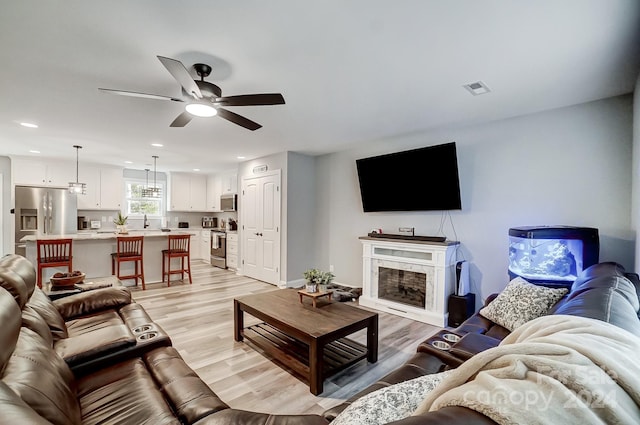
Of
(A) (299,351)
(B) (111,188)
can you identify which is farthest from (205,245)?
(A) (299,351)

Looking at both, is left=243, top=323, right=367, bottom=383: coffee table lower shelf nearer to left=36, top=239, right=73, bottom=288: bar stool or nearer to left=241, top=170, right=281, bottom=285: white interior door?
left=241, top=170, right=281, bottom=285: white interior door

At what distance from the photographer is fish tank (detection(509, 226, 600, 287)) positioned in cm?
263

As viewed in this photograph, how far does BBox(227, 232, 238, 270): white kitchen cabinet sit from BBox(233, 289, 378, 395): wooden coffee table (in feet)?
12.0

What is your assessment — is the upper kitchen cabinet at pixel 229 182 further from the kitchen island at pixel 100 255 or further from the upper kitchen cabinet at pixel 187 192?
the kitchen island at pixel 100 255

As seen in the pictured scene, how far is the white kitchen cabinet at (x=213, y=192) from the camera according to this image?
A: 8.31 metres

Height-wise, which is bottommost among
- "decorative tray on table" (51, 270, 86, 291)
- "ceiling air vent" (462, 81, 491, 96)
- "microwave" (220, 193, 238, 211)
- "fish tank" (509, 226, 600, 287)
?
"decorative tray on table" (51, 270, 86, 291)

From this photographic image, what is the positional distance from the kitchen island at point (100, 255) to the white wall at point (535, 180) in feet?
14.2

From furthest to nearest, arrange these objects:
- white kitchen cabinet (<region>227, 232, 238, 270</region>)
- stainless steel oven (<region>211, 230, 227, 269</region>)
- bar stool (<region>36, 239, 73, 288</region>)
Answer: stainless steel oven (<region>211, 230, 227, 269</region>) → white kitchen cabinet (<region>227, 232, 238, 270</region>) → bar stool (<region>36, 239, 73, 288</region>)

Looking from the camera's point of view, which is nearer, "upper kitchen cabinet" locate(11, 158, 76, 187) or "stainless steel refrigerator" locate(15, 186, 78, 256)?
"stainless steel refrigerator" locate(15, 186, 78, 256)

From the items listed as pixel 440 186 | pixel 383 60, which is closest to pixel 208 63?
pixel 383 60

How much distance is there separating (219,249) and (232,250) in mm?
562

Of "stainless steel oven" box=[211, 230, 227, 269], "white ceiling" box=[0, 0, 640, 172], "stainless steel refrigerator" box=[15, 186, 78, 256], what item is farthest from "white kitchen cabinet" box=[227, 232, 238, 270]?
"white ceiling" box=[0, 0, 640, 172]

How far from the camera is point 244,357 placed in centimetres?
273

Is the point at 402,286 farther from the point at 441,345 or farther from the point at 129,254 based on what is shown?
the point at 129,254
